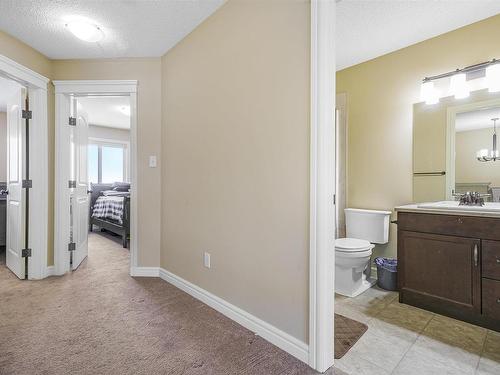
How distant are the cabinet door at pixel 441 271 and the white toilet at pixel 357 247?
31cm

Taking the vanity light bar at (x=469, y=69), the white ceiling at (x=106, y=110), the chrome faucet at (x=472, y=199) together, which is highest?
the white ceiling at (x=106, y=110)

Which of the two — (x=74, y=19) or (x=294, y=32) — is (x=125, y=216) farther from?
(x=294, y=32)

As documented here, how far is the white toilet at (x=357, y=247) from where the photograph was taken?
7.46ft

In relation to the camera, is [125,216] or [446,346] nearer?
[446,346]

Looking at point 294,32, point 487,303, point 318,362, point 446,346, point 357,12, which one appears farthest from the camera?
point 357,12

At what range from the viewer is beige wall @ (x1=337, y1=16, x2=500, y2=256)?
2262 mm

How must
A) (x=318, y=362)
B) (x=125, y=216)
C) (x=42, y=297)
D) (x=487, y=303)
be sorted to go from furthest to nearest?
(x=125, y=216) < (x=42, y=297) < (x=487, y=303) < (x=318, y=362)

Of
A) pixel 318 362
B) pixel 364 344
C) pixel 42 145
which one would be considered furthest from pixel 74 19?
pixel 364 344

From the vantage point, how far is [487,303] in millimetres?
1739

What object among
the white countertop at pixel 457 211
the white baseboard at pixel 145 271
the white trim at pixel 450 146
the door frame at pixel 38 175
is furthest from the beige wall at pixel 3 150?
the white trim at pixel 450 146

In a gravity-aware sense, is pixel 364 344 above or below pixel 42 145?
below

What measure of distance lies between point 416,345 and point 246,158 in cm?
154

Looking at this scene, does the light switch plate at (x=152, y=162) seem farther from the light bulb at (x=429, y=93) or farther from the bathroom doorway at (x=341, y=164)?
the light bulb at (x=429, y=93)

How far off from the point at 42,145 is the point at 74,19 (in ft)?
4.19
